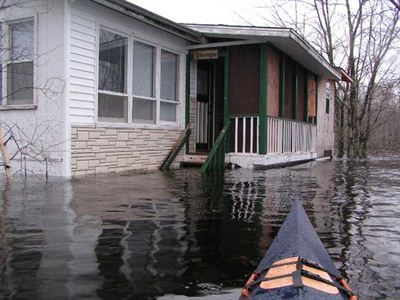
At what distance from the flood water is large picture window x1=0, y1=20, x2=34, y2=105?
2091 millimetres

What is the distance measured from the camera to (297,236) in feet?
8.91

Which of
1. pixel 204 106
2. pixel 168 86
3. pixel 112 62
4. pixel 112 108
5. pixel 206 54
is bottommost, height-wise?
pixel 112 108

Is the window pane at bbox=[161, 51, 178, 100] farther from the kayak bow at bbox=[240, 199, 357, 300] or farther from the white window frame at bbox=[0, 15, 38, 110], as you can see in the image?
the kayak bow at bbox=[240, 199, 357, 300]

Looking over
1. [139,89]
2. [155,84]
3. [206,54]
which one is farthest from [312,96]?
[139,89]

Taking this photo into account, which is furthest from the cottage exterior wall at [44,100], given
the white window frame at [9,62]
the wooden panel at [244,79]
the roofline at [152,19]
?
the wooden panel at [244,79]

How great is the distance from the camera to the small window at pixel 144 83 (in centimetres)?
1088

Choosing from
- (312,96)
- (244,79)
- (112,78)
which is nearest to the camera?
(112,78)

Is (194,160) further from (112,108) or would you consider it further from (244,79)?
(112,108)

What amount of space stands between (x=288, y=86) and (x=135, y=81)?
5.91 meters

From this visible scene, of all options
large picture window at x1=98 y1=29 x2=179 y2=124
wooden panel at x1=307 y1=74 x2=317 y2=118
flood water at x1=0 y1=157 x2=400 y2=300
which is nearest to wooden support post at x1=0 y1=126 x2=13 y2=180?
flood water at x1=0 y1=157 x2=400 y2=300

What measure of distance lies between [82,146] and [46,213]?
3798mm

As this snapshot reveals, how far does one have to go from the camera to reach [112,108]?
10.2 meters

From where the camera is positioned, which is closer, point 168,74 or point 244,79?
point 168,74

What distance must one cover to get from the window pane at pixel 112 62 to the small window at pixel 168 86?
5.64 feet
